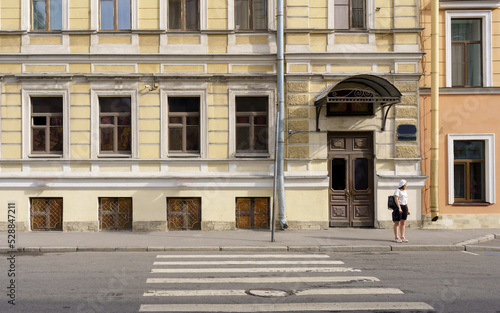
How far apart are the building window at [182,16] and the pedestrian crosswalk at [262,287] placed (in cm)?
845

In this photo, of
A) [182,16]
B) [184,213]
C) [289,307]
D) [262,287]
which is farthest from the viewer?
[182,16]

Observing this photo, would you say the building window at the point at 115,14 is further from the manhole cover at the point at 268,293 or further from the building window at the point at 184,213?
the manhole cover at the point at 268,293

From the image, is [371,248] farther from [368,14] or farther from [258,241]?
[368,14]

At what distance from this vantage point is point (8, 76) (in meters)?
16.7

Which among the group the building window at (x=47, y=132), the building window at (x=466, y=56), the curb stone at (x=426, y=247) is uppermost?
the building window at (x=466, y=56)

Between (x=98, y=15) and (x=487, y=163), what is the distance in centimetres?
1375

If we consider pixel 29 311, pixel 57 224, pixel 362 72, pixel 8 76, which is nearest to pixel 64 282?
pixel 29 311

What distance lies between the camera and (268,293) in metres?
8.25

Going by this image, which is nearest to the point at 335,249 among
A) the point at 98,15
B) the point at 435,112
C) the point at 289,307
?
the point at 289,307

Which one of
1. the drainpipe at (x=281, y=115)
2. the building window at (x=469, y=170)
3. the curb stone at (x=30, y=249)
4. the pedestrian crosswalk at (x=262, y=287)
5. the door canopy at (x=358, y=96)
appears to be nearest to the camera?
the pedestrian crosswalk at (x=262, y=287)

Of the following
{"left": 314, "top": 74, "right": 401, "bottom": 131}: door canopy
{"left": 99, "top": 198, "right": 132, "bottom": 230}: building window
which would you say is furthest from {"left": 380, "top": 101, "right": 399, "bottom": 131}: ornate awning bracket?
{"left": 99, "top": 198, "right": 132, "bottom": 230}: building window

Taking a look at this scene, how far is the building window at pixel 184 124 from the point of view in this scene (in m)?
17.1

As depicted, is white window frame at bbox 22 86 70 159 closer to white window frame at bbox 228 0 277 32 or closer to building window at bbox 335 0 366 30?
white window frame at bbox 228 0 277 32

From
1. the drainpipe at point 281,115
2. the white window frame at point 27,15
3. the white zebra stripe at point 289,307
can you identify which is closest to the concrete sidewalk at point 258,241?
the drainpipe at point 281,115
